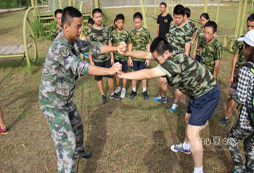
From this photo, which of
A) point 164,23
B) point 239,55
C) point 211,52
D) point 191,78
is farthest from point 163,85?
point 164,23

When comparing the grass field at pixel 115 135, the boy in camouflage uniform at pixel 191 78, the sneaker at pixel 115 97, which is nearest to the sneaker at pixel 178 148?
the grass field at pixel 115 135

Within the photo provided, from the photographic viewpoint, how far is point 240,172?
2.69 m

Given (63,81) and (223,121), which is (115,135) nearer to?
(63,81)

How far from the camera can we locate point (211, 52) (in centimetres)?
394

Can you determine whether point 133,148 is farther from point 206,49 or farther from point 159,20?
point 159,20

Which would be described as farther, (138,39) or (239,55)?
(138,39)

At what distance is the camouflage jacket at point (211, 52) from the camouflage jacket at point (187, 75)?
4.42 feet

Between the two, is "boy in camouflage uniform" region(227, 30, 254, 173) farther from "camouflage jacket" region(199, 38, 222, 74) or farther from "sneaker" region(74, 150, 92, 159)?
"sneaker" region(74, 150, 92, 159)

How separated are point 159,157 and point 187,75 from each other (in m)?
1.49

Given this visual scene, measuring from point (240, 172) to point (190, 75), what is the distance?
4.65ft

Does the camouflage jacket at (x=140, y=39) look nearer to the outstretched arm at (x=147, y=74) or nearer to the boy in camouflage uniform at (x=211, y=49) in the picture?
the boy in camouflage uniform at (x=211, y=49)

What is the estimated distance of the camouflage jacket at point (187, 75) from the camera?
7.59ft

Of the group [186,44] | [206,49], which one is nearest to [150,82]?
[186,44]

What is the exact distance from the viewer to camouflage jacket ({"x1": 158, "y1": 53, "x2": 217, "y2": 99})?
2.31m
